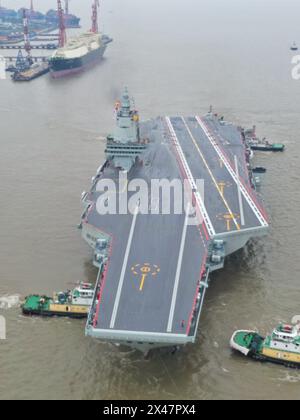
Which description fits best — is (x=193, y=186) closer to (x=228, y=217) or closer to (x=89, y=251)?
(x=228, y=217)

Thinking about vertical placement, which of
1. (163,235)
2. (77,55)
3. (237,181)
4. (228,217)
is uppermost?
(77,55)

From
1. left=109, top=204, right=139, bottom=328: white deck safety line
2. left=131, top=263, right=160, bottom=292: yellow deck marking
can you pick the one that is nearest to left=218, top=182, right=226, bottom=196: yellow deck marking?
left=109, top=204, right=139, bottom=328: white deck safety line

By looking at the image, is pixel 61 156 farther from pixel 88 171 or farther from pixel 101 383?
pixel 101 383

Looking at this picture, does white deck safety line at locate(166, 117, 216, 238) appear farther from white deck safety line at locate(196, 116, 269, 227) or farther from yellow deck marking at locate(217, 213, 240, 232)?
white deck safety line at locate(196, 116, 269, 227)

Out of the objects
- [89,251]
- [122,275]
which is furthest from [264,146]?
[122,275]

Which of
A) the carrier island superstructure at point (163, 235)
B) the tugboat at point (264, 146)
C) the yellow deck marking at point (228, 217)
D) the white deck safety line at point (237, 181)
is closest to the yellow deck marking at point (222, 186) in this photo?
the carrier island superstructure at point (163, 235)

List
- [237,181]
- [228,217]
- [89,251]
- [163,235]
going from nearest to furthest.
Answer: [163,235], [228,217], [89,251], [237,181]
